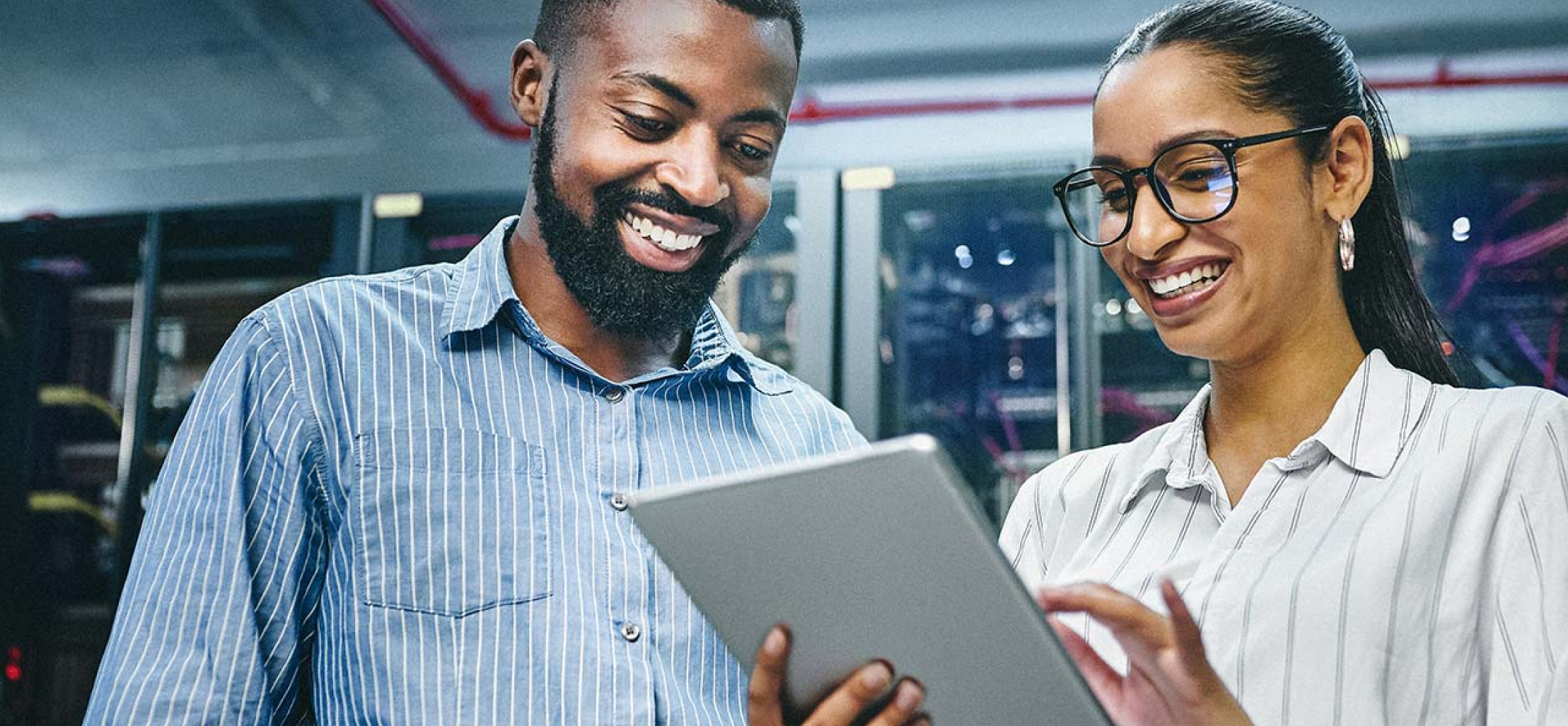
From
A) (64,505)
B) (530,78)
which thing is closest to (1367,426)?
(530,78)

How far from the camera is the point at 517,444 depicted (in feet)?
3.84

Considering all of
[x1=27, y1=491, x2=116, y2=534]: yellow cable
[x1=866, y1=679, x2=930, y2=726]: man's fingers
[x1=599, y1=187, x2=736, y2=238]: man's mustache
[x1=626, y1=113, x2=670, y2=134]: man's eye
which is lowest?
[x1=866, y1=679, x2=930, y2=726]: man's fingers

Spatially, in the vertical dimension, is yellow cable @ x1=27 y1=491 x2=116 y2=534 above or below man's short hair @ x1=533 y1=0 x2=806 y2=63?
below

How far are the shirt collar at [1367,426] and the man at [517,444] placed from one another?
0.44 meters

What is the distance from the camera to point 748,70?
1270mm

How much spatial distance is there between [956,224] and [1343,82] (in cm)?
238

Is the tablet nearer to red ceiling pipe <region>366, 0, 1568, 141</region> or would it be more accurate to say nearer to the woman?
the woman

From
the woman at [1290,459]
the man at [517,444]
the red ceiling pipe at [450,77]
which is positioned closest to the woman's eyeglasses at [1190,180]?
the woman at [1290,459]

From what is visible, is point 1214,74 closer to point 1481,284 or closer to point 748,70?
point 748,70

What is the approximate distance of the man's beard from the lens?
48.9 inches

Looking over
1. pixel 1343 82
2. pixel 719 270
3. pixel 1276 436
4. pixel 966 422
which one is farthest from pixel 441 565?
pixel 966 422

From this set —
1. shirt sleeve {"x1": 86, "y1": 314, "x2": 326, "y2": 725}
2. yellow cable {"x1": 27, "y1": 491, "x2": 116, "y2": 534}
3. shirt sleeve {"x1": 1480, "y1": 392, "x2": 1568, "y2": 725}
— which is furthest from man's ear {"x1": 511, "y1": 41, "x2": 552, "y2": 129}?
yellow cable {"x1": 27, "y1": 491, "x2": 116, "y2": 534}

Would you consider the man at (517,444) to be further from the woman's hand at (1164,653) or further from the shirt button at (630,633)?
the woman's hand at (1164,653)

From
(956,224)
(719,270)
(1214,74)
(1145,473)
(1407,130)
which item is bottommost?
(1145,473)
